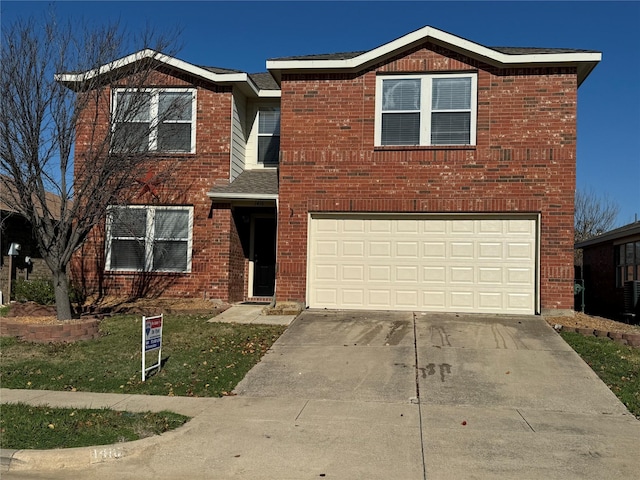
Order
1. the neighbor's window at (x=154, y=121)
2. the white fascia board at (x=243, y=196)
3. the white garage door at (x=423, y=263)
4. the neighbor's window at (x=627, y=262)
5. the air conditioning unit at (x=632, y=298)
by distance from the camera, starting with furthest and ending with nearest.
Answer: the neighbor's window at (x=627, y=262), the white fascia board at (x=243, y=196), the air conditioning unit at (x=632, y=298), the white garage door at (x=423, y=263), the neighbor's window at (x=154, y=121)

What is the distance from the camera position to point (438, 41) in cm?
1271

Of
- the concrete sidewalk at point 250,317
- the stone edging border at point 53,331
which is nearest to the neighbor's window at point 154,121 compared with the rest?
the stone edging border at point 53,331

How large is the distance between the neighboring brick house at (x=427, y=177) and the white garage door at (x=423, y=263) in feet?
0.07

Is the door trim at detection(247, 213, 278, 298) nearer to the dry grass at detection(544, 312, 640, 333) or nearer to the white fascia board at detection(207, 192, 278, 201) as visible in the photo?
the white fascia board at detection(207, 192, 278, 201)

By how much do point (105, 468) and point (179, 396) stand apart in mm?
2360

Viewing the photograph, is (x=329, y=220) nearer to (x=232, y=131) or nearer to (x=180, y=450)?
(x=232, y=131)

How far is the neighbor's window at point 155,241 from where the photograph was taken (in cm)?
1445

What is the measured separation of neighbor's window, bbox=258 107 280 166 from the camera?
1594 cm

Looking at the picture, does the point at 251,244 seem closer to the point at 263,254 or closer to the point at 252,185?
the point at 263,254

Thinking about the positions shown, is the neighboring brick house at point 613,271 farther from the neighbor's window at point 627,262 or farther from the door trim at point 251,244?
the door trim at point 251,244

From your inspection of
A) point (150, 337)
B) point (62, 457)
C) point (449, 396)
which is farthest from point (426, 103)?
point (62, 457)

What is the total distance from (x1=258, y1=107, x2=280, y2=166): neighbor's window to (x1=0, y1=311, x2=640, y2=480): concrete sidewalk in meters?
6.18

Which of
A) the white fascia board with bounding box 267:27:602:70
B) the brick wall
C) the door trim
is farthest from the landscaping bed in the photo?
the door trim

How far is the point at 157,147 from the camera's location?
13.1m
